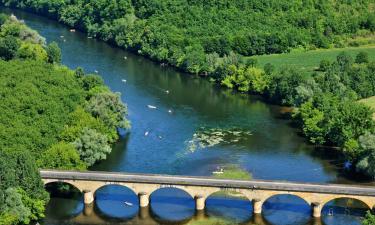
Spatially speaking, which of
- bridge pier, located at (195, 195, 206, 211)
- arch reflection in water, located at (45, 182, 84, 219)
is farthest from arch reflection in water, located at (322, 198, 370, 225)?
arch reflection in water, located at (45, 182, 84, 219)

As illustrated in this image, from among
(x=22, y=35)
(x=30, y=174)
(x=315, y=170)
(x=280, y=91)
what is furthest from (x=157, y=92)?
(x=30, y=174)

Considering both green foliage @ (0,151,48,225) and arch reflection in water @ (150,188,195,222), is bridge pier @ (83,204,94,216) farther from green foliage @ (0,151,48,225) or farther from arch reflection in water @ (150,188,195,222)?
arch reflection in water @ (150,188,195,222)

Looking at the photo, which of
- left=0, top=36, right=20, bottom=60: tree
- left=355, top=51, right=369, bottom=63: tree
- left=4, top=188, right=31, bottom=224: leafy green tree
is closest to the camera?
left=4, top=188, right=31, bottom=224: leafy green tree

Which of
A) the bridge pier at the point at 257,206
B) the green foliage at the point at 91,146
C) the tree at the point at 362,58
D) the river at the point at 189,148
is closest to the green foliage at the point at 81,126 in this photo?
the green foliage at the point at 91,146

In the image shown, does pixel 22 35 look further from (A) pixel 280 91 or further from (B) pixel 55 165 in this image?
(B) pixel 55 165

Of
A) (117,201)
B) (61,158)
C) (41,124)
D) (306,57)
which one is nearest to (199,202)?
(117,201)

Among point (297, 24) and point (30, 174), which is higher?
point (297, 24)

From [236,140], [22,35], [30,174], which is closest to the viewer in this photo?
[30,174]

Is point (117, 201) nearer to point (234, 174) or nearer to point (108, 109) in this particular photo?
point (234, 174)
